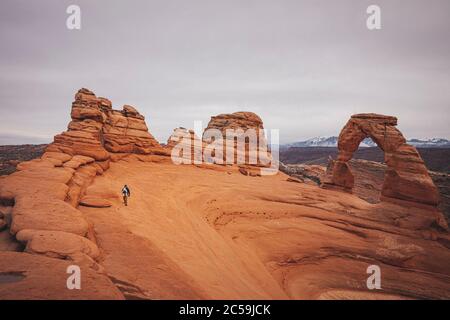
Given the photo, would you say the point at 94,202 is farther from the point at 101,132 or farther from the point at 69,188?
the point at 101,132

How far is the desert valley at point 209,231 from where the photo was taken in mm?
6941

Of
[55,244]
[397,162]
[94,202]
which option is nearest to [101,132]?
[94,202]

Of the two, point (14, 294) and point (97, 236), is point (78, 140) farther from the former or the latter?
point (14, 294)

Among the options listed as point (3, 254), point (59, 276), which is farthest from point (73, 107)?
point (59, 276)

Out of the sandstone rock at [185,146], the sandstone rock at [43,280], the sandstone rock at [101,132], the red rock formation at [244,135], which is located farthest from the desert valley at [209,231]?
the red rock formation at [244,135]

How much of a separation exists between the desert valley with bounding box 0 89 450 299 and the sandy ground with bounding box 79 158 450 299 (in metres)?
0.06

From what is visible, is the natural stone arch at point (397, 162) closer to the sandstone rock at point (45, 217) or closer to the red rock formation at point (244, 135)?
the red rock formation at point (244, 135)

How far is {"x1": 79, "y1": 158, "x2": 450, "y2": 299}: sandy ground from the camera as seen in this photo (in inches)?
316

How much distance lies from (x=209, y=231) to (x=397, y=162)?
571 inches

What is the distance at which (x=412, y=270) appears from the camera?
41.8 feet

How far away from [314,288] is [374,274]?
3.36 meters

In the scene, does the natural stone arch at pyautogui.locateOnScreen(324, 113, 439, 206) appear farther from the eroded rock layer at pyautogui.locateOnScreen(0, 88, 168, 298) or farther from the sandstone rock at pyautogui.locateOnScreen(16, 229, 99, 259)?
the sandstone rock at pyautogui.locateOnScreen(16, 229, 99, 259)

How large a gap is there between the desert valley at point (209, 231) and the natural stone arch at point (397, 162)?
0.24 ft

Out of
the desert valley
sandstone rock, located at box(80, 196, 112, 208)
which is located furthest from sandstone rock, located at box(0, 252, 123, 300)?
sandstone rock, located at box(80, 196, 112, 208)
